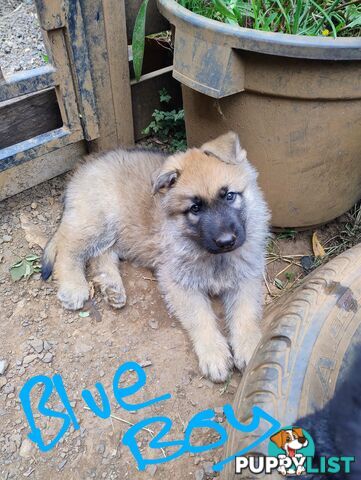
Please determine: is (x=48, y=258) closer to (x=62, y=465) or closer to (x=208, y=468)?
(x=62, y=465)

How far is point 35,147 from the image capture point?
2730 mm

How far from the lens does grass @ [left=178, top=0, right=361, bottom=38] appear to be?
7.40 feet

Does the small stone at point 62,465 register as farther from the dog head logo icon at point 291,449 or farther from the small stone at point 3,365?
the dog head logo icon at point 291,449

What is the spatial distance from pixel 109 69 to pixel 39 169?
0.81 metres

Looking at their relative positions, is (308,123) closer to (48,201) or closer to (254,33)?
(254,33)

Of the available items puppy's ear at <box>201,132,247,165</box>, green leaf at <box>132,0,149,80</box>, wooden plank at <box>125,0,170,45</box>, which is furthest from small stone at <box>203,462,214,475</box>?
wooden plank at <box>125,0,170,45</box>

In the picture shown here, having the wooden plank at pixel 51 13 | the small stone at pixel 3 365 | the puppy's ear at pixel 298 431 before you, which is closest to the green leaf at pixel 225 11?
the wooden plank at pixel 51 13

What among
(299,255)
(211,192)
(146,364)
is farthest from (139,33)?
(146,364)

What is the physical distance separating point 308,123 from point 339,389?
1.44 metres

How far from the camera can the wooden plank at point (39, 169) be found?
281cm

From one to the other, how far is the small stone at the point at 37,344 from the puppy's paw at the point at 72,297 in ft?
0.81

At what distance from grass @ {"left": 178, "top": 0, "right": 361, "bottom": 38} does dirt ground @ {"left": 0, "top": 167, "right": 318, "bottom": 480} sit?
128cm

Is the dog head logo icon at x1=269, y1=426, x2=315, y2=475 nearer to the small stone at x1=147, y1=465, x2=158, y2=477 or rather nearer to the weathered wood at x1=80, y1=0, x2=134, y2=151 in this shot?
the small stone at x1=147, y1=465, x2=158, y2=477

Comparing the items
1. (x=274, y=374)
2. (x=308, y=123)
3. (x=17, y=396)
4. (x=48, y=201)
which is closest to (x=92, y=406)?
(x=17, y=396)
